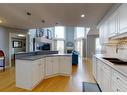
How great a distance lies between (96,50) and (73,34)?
4.42m

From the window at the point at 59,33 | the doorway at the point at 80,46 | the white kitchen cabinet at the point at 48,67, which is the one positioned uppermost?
the window at the point at 59,33

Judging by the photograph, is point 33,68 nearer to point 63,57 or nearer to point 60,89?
point 60,89

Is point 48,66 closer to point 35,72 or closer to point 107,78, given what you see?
point 35,72

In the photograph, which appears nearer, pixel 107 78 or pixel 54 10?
pixel 107 78

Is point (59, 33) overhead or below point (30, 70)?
Result: overhead

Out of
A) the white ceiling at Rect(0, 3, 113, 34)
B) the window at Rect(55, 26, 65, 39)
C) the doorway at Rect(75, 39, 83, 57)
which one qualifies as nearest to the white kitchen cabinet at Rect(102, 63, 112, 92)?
the white ceiling at Rect(0, 3, 113, 34)

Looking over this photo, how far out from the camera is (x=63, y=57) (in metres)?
4.59

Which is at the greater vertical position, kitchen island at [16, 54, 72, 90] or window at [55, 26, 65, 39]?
window at [55, 26, 65, 39]

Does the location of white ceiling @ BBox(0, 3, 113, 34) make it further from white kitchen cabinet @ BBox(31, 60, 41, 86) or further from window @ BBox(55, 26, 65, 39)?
window @ BBox(55, 26, 65, 39)

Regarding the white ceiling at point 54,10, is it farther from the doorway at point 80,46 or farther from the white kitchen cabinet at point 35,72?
the doorway at point 80,46

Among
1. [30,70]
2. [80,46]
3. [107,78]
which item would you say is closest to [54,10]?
[30,70]

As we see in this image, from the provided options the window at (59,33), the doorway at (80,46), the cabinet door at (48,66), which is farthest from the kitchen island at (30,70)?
the window at (59,33)

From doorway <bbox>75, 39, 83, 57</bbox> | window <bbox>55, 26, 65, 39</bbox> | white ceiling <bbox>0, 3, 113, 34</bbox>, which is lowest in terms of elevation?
doorway <bbox>75, 39, 83, 57</bbox>

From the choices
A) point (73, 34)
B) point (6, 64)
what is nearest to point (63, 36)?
point (73, 34)
